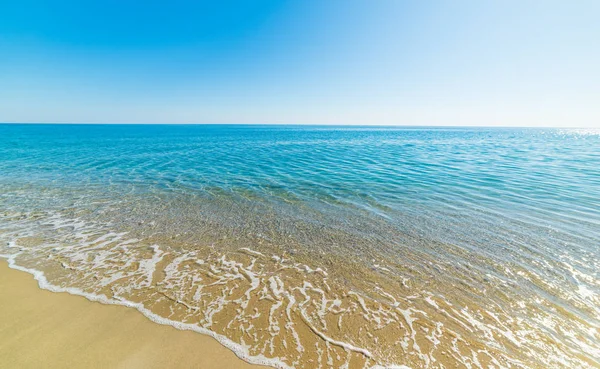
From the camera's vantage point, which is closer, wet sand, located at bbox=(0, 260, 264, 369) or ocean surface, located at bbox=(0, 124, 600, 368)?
wet sand, located at bbox=(0, 260, 264, 369)

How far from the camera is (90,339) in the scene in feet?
13.8

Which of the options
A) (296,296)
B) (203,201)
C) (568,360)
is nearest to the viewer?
(568,360)

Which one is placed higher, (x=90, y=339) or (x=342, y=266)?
(x=90, y=339)

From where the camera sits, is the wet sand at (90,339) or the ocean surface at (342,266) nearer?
the wet sand at (90,339)

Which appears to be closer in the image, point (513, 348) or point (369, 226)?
point (513, 348)

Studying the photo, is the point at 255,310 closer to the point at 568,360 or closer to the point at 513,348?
the point at 513,348

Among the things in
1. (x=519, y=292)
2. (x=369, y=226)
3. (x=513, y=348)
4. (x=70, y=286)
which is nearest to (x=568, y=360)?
(x=513, y=348)

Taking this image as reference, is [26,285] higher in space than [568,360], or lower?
higher

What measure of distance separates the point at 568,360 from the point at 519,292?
1.80 meters

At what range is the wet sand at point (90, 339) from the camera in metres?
3.83

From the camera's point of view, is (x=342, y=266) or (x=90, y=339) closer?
(x=90, y=339)

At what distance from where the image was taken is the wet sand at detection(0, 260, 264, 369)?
383 cm

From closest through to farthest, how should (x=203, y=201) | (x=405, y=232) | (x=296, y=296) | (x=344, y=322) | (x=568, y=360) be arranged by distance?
(x=568, y=360) → (x=344, y=322) → (x=296, y=296) → (x=405, y=232) → (x=203, y=201)

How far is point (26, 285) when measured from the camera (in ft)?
18.3
